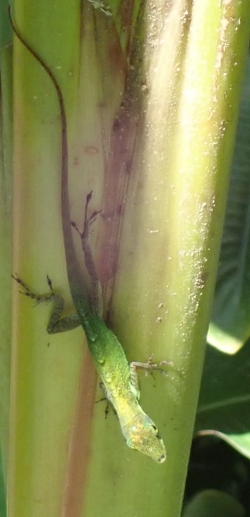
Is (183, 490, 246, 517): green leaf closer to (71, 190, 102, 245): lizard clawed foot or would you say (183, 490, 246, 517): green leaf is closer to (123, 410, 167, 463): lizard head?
(123, 410, 167, 463): lizard head

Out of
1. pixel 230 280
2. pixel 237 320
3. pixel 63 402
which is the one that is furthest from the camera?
pixel 230 280

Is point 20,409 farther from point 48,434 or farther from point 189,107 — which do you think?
point 189,107

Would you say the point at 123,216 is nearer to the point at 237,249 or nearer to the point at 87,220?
the point at 87,220

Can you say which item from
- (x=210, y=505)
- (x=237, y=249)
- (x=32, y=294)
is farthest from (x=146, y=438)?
(x=210, y=505)

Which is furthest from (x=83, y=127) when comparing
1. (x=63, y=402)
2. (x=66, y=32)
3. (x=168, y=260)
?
(x=63, y=402)

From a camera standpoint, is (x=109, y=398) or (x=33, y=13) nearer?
(x=33, y=13)

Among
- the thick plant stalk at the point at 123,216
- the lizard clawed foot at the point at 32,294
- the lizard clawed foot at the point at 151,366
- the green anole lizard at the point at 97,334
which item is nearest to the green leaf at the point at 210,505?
the green anole lizard at the point at 97,334
